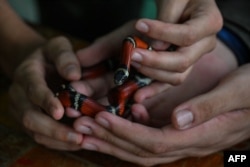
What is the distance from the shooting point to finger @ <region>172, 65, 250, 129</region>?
102 cm

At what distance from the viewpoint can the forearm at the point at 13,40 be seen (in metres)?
1.44

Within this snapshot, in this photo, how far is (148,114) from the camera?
117cm

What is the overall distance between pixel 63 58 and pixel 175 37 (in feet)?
1.08

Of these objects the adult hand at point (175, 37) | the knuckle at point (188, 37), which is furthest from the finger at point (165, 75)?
the knuckle at point (188, 37)

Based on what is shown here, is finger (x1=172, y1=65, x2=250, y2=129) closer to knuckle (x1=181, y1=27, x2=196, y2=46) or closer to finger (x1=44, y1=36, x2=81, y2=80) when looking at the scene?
knuckle (x1=181, y1=27, x2=196, y2=46)

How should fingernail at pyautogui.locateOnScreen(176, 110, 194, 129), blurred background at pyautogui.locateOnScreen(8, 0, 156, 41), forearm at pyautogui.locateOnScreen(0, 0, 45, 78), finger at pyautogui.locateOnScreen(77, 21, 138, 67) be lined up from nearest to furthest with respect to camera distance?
fingernail at pyautogui.locateOnScreen(176, 110, 194, 129)
finger at pyautogui.locateOnScreen(77, 21, 138, 67)
forearm at pyautogui.locateOnScreen(0, 0, 45, 78)
blurred background at pyautogui.locateOnScreen(8, 0, 156, 41)

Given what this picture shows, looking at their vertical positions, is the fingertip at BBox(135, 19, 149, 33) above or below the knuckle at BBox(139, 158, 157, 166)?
above

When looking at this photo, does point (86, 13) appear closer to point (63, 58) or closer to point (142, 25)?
point (63, 58)

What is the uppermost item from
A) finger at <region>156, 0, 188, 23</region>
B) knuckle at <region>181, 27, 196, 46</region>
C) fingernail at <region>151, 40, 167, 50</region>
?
finger at <region>156, 0, 188, 23</region>

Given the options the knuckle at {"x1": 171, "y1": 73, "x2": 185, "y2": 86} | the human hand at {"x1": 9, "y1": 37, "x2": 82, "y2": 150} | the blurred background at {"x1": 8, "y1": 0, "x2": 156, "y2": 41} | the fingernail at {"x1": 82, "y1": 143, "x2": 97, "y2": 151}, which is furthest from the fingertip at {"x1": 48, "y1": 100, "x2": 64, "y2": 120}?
the blurred background at {"x1": 8, "y1": 0, "x2": 156, "y2": 41}

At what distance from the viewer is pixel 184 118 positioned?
1.02 metres

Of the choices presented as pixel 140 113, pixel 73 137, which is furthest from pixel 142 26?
pixel 73 137

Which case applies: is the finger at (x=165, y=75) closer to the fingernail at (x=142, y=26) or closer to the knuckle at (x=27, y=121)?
the fingernail at (x=142, y=26)

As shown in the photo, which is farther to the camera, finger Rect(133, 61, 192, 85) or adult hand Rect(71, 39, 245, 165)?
finger Rect(133, 61, 192, 85)
